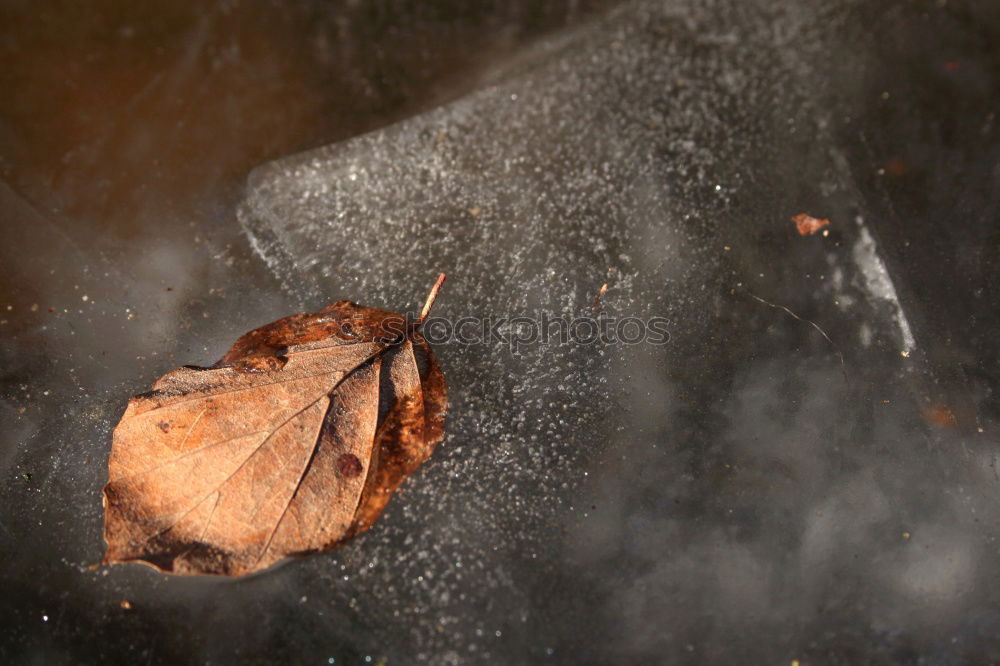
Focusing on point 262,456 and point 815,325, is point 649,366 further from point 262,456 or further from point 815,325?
point 262,456

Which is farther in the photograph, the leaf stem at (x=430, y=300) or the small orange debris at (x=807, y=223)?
the small orange debris at (x=807, y=223)

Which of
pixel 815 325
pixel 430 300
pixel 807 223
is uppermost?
pixel 430 300

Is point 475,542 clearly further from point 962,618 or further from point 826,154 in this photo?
point 826,154

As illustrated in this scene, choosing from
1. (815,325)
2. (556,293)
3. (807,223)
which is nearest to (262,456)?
(556,293)

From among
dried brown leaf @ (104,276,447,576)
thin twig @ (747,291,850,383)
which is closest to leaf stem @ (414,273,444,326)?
dried brown leaf @ (104,276,447,576)

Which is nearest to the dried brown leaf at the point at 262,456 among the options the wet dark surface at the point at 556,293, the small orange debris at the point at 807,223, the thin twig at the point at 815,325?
the wet dark surface at the point at 556,293

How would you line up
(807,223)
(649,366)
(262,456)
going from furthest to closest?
(807,223), (649,366), (262,456)

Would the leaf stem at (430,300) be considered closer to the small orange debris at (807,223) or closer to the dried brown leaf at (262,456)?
the dried brown leaf at (262,456)
